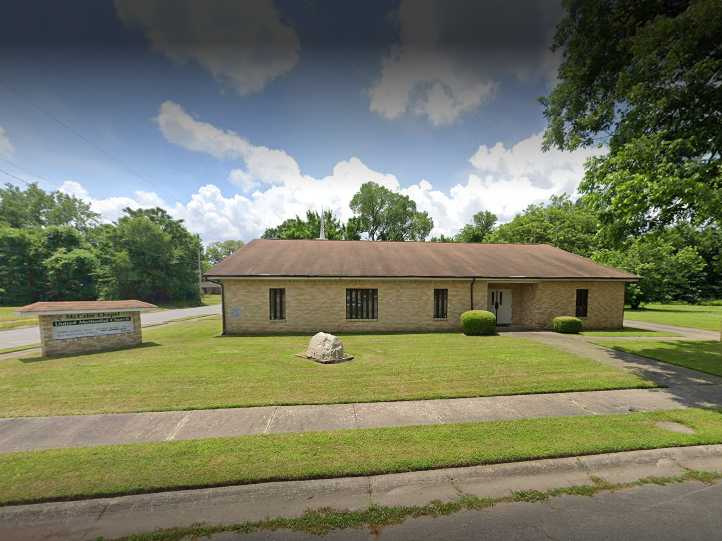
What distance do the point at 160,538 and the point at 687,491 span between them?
20.5 feet

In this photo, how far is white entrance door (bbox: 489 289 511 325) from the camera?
55.6 feet

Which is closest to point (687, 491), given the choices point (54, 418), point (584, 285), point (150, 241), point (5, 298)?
point (54, 418)

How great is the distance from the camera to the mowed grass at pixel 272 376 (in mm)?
6238

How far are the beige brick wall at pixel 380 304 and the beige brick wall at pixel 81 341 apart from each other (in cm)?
361

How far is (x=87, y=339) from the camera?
1067cm

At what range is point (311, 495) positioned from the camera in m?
3.53

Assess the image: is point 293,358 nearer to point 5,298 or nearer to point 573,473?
point 573,473

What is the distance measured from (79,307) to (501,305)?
19810 mm

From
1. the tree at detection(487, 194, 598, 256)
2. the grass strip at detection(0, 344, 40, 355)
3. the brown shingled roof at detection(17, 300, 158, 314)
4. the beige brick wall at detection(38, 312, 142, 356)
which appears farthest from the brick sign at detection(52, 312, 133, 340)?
the tree at detection(487, 194, 598, 256)

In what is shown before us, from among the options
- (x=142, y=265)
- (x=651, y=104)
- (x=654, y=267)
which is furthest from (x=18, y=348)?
(x=654, y=267)

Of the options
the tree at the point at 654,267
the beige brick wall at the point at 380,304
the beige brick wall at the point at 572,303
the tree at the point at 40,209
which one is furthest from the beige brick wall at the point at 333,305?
the tree at the point at 40,209

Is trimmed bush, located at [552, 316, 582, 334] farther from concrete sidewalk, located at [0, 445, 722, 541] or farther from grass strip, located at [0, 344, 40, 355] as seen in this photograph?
grass strip, located at [0, 344, 40, 355]

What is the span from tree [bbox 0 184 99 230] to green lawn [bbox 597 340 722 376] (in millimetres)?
85803

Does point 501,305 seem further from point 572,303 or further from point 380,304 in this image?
point 380,304
